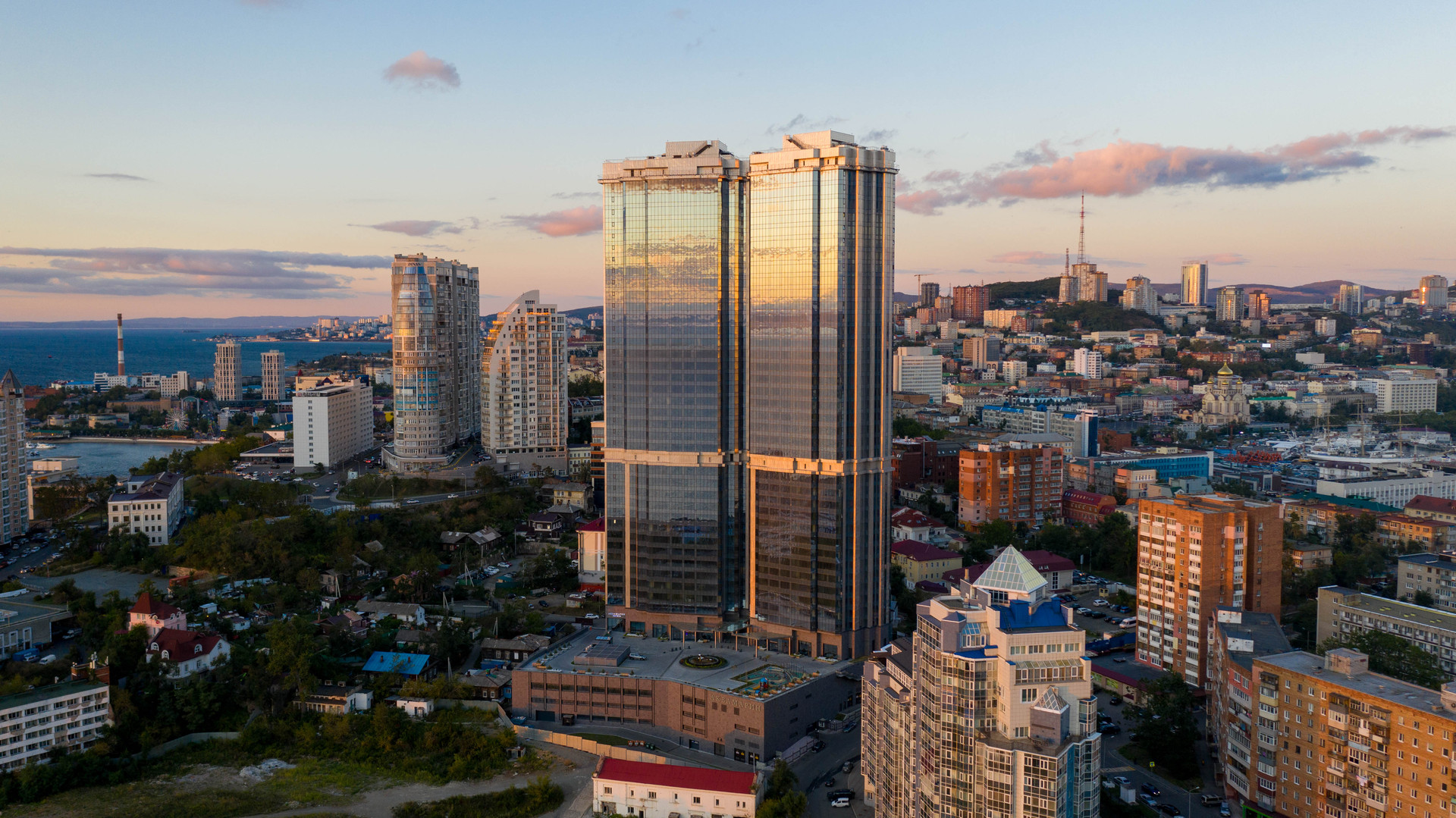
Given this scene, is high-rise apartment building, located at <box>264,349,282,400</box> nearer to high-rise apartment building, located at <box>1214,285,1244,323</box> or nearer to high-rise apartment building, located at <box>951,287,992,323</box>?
high-rise apartment building, located at <box>951,287,992,323</box>

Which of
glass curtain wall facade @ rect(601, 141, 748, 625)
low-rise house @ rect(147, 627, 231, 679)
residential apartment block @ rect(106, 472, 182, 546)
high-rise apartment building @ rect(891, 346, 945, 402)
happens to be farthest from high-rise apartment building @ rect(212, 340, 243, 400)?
glass curtain wall facade @ rect(601, 141, 748, 625)

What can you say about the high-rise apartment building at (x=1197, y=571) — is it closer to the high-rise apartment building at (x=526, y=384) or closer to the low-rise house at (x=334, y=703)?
the low-rise house at (x=334, y=703)

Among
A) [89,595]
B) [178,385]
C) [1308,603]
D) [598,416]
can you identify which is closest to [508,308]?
[598,416]

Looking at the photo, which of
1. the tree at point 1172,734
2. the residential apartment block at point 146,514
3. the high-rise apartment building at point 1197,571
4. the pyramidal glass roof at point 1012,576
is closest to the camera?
the pyramidal glass roof at point 1012,576

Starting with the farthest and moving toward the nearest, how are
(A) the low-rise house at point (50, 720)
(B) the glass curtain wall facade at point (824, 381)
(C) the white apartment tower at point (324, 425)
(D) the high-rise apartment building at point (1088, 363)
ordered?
1. (D) the high-rise apartment building at point (1088, 363)
2. (C) the white apartment tower at point (324, 425)
3. (B) the glass curtain wall facade at point (824, 381)
4. (A) the low-rise house at point (50, 720)

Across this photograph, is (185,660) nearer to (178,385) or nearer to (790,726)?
(790,726)

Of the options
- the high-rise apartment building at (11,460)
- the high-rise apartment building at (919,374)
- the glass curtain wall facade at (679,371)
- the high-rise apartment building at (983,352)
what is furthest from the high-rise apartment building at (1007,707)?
the high-rise apartment building at (983,352)
